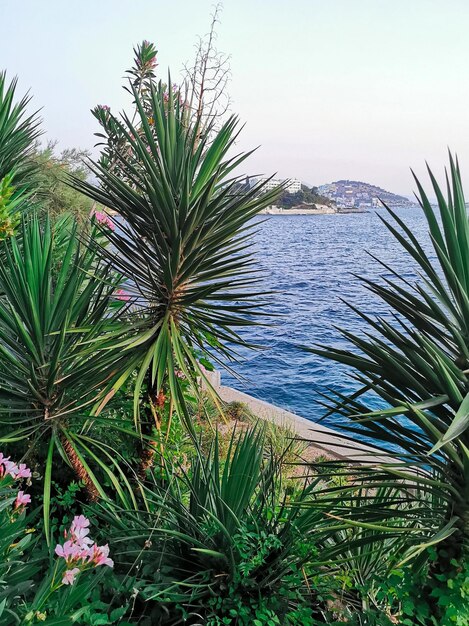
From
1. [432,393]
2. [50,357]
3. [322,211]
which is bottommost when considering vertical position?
[50,357]

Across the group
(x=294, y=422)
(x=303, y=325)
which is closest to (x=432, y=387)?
(x=294, y=422)

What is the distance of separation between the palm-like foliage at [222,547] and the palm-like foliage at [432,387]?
1.60 feet

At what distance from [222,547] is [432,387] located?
120 cm

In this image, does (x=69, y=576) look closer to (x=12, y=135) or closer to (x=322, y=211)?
(x=12, y=135)

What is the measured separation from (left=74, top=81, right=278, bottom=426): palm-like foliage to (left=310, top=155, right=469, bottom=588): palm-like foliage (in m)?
1.09

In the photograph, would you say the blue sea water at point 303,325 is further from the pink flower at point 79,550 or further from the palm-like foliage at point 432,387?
the pink flower at point 79,550

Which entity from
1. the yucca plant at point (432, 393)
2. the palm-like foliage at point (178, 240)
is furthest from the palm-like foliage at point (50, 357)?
the yucca plant at point (432, 393)

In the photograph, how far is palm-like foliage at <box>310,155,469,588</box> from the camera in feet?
5.53

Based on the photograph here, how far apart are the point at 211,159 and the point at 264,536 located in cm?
212

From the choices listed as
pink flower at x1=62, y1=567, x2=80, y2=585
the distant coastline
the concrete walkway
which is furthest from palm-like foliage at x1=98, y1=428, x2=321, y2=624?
the distant coastline

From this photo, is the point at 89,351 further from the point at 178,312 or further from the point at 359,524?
the point at 359,524

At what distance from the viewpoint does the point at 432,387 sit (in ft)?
6.15

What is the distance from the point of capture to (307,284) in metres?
28.0

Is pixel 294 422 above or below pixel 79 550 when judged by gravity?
below
